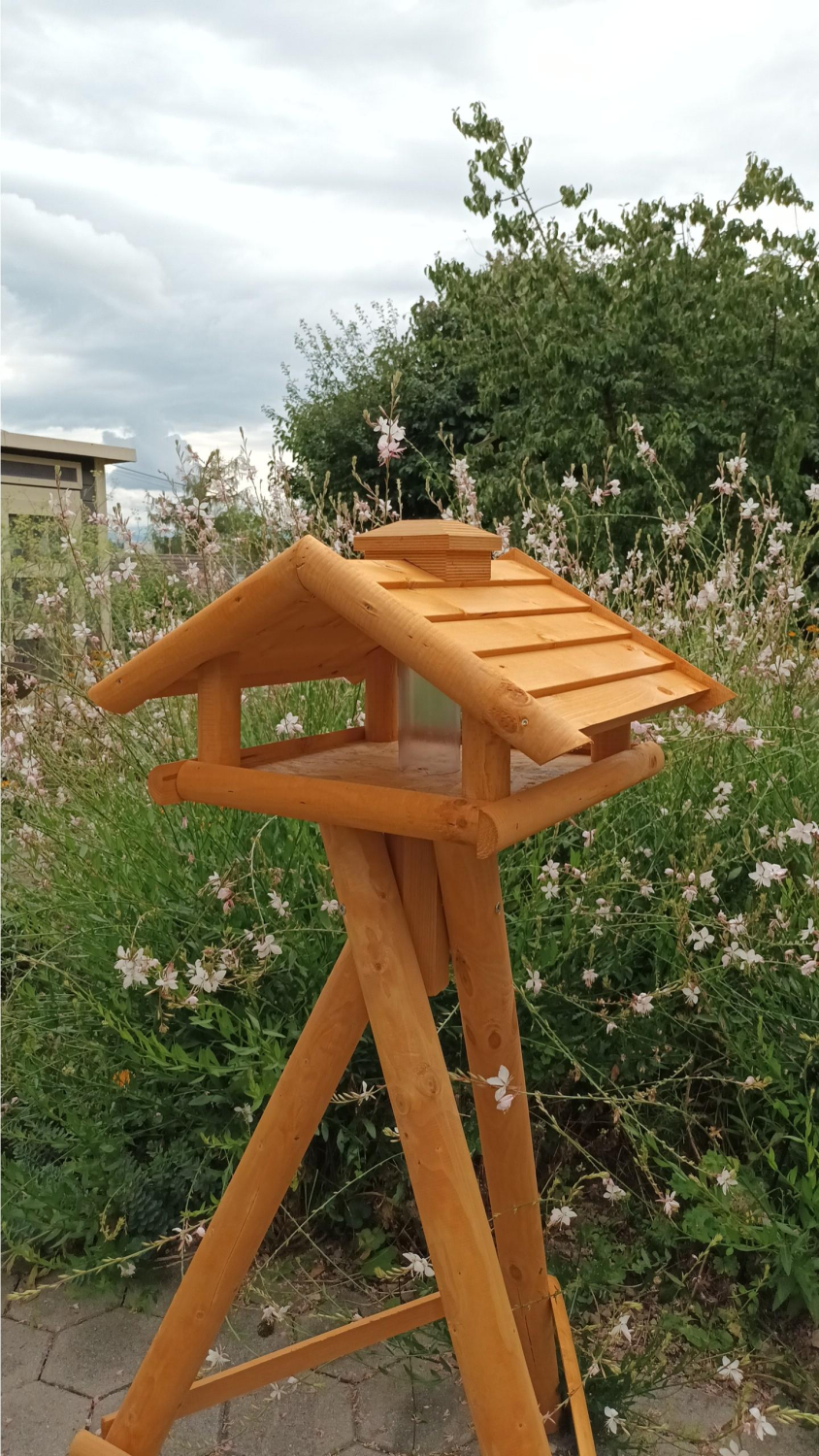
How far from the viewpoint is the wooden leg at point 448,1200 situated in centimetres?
122

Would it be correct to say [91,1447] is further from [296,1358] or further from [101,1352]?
[101,1352]

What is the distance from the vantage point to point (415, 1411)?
191 centimetres

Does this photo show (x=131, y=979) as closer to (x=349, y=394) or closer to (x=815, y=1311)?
(x=815, y=1311)

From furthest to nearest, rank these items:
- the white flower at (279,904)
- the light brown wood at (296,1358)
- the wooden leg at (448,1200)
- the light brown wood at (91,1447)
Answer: the white flower at (279,904)
the light brown wood at (296,1358)
the light brown wood at (91,1447)
the wooden leg at (448,1200)

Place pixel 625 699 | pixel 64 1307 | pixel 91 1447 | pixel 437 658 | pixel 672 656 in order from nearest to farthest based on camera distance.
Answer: pixel 437 658 → pixel 625 699 → pixel 91 1447 → pixel 672 656 → pixel 64 1307

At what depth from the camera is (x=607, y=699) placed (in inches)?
50.3

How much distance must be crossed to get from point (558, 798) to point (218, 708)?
18.4 inches

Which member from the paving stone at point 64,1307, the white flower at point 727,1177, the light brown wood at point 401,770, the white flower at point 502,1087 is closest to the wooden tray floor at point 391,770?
the light brown wood at point 401,770

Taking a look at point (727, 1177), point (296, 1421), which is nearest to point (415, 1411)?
point (296, 1421)

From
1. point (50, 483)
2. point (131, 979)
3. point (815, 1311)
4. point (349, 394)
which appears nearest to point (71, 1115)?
point (131, 979)

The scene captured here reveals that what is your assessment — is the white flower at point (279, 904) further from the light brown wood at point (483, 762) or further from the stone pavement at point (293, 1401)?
the light brown wood at point (483, 762)

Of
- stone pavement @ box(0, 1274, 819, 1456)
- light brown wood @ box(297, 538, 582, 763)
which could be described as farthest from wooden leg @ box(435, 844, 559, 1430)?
light brown wood @ box(297, 538, 582, 763)

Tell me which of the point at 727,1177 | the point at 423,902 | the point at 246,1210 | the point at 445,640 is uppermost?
the point at 445,640

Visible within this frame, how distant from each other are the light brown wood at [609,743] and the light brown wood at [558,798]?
38 millimetres
